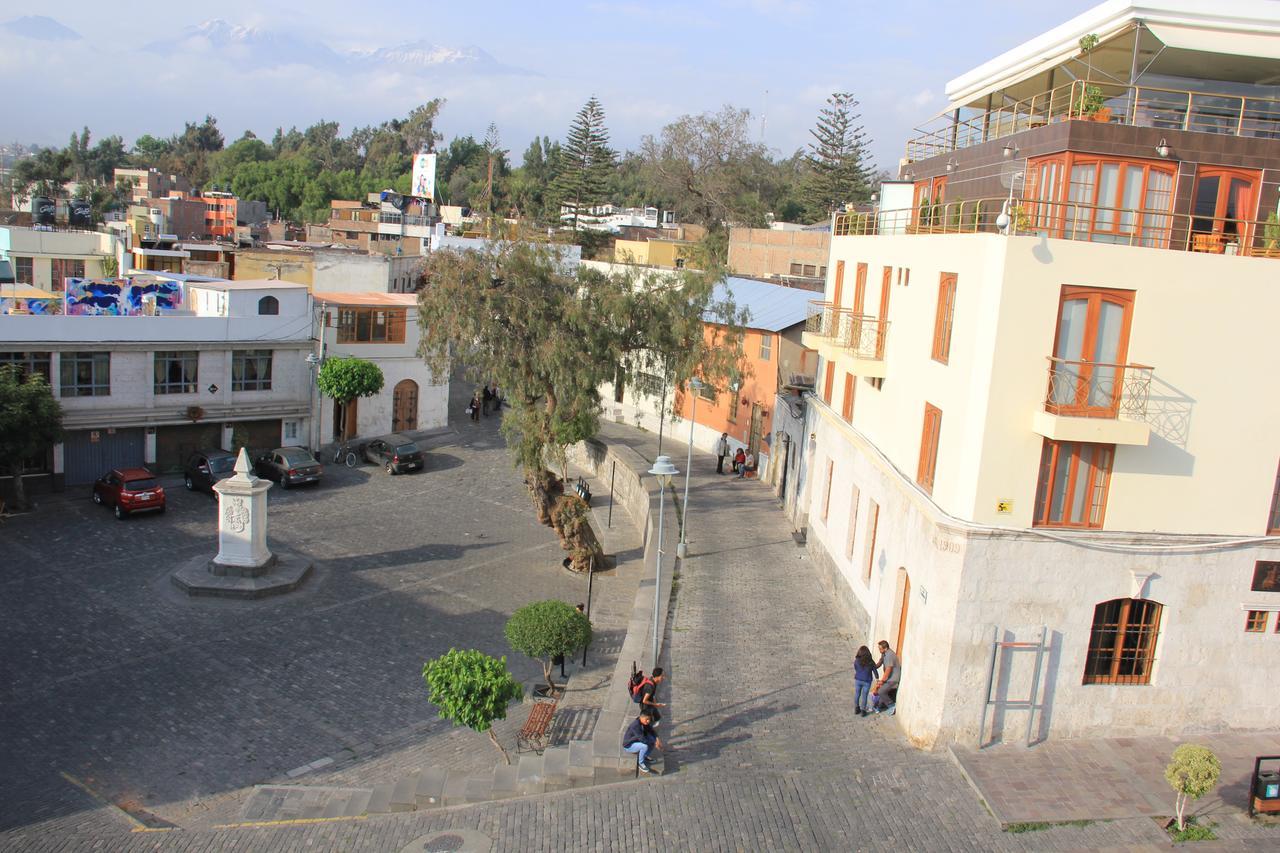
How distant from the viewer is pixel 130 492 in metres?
26.2

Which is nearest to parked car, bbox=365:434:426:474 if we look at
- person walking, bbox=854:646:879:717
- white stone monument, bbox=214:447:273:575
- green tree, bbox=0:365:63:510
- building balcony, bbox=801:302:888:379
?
green tree, bbox=0:365:63:510

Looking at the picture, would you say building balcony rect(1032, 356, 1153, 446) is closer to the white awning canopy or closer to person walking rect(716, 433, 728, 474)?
the white awning canopy

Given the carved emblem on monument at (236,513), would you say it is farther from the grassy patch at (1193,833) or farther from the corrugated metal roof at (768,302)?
the grassy patch at (1193,833)

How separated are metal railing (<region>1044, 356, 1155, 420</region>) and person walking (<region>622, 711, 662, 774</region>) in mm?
6112

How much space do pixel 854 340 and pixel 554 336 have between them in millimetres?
7418

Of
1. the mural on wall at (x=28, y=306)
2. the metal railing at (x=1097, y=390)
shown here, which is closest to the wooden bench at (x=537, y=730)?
the metal railing at (x=1097, y=390)

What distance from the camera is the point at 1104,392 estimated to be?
12242mm

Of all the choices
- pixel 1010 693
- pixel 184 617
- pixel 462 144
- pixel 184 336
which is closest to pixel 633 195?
pixel 462 144

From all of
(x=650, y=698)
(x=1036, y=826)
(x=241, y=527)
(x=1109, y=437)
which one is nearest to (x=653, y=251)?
(x=241, y=527)

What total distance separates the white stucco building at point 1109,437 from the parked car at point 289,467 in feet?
67.7

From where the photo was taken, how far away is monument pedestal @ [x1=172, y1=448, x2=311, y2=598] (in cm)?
2172

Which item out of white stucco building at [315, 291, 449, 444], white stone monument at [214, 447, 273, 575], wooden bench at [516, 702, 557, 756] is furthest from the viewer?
white stucco building at [315, 291, 449, 444]

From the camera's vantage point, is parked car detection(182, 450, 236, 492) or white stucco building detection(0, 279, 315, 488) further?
parked car detection(182, 450, 236, 492)

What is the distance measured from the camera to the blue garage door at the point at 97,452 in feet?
94.7
